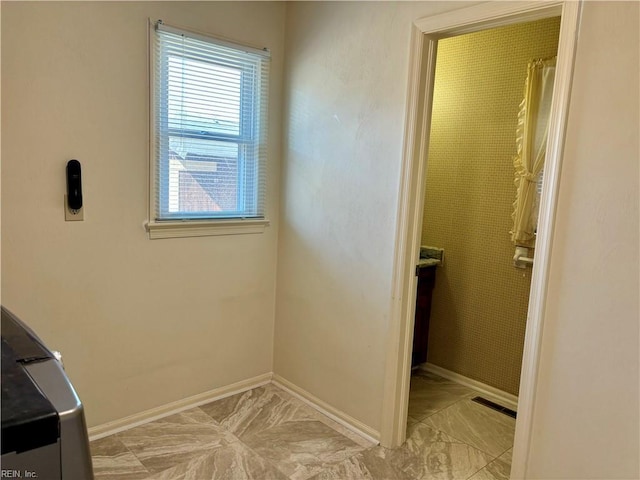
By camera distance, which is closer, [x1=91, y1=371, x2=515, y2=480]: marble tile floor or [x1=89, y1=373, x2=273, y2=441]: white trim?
[x1=91, y1=371, x2=515, y2=480]: marble tile floor

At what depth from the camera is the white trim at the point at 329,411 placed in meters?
2.64

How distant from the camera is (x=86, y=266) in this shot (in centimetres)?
239

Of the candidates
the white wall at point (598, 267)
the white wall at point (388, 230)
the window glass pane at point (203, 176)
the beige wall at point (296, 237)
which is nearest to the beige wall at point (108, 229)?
the beige wall at point (296, 237)

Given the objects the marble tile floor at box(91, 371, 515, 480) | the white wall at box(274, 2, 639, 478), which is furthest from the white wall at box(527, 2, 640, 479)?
the marble tile floor at box(91, 371, 515, 480)

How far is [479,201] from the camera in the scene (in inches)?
127

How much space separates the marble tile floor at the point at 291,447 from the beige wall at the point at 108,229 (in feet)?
0.78

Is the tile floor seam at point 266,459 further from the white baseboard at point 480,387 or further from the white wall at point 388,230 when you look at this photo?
the white baseboard at point 480,387

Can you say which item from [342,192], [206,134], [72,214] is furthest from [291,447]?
[206,134]

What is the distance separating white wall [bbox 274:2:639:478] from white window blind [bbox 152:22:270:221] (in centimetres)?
23

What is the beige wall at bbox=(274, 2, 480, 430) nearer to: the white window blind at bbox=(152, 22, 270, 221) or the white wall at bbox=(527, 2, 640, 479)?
the white window blind at bbox=(152, 22, 270, 221)

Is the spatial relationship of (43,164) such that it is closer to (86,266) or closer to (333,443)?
(86,266)

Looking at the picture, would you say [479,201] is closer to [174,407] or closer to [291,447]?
[291,447]

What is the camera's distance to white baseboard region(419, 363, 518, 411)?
315cm

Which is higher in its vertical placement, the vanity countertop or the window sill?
the window sill
